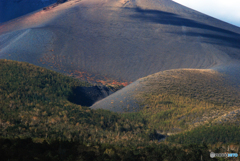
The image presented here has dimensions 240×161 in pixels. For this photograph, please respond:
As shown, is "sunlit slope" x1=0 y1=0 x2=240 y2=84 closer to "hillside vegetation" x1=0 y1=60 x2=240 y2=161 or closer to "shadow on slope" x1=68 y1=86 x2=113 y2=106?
"shadow on slope" x1=68 y1=86 x2=113 y2=106

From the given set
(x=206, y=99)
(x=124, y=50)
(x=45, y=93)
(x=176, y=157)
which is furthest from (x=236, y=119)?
(x=124, y=50)

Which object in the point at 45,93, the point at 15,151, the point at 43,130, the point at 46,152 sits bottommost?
the point at 45,93

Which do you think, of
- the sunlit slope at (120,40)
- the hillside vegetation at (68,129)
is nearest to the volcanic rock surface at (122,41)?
the sunlit slope at (120,40)

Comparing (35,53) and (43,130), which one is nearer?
(43,130)

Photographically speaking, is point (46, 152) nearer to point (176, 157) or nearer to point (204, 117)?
point (176, 157)

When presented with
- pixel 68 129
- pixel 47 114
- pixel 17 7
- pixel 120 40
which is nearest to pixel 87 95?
pixel 47 114

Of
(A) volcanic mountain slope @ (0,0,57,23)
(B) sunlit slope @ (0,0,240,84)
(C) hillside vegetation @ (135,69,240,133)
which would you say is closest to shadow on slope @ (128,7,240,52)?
(B) sunlit slope @ (0,0,240,84)
